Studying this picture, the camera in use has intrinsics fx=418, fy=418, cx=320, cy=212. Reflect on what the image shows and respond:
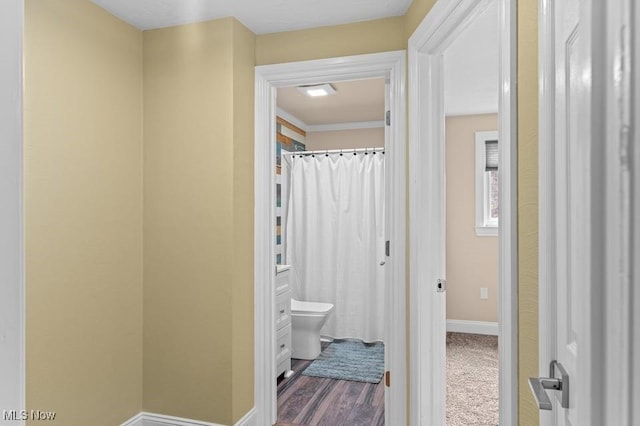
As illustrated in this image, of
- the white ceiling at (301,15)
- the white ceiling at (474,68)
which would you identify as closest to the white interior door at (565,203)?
the white ceiling at (301,15)

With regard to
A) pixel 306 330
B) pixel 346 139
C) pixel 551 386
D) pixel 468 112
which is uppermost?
pixel 468 112

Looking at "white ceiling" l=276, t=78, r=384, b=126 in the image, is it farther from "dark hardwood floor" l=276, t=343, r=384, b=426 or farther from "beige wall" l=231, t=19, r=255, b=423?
"dark hardwood floor" l=276, t=343, r=384, b=426

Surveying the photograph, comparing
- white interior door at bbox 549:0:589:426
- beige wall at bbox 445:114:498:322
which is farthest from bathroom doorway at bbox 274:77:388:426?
white interior door at bbox 549:0:589:426

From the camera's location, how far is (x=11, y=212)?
521 millimetres

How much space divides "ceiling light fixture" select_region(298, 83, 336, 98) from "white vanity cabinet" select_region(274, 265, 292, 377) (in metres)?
1.65

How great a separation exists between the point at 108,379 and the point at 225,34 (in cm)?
201

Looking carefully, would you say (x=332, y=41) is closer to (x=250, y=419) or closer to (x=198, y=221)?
(x=198, y=221)

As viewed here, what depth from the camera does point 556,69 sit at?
90 cm

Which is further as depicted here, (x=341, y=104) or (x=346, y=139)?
(x=346, y=139)

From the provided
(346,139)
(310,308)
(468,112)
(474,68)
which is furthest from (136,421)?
(468,112)

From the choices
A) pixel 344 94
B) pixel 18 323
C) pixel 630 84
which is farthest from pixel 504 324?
pixel 344 94

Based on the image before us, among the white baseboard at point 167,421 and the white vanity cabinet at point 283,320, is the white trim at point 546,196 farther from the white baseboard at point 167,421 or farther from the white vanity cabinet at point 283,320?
the white vanity cabinet at point 283,320

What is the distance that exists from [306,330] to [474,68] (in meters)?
2.63

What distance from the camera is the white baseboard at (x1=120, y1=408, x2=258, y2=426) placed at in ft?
7.87
